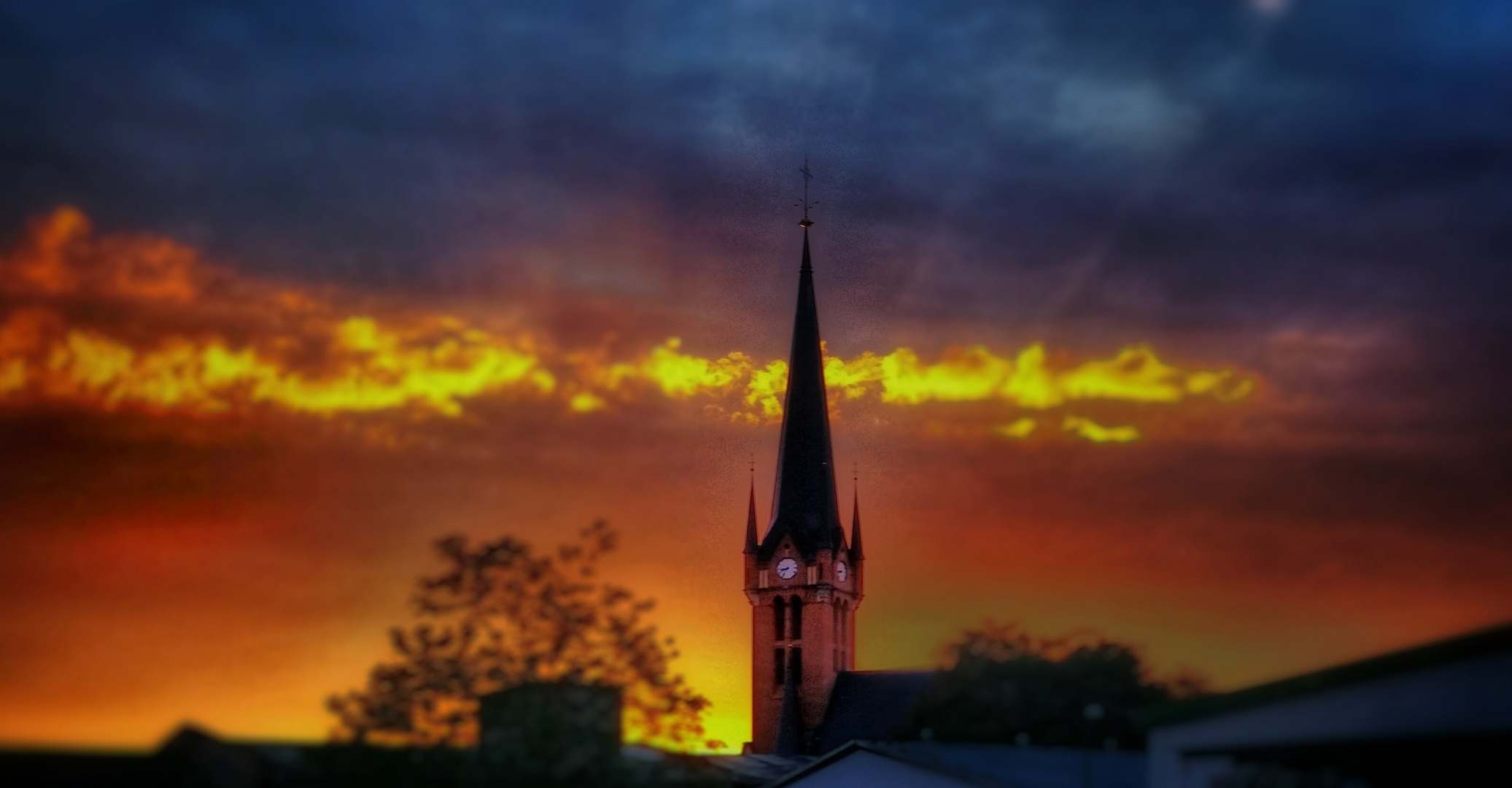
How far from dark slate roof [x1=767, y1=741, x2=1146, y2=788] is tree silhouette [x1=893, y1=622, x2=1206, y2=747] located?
1.11m

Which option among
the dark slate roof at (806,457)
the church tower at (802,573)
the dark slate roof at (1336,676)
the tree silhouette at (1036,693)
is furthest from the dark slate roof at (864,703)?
the dark slate roof at (1336,676)

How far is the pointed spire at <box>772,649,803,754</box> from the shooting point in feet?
259

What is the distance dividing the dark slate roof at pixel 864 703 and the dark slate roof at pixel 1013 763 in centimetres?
2415

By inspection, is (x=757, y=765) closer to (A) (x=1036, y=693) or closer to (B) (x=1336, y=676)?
(A) (x=1036, y=693)

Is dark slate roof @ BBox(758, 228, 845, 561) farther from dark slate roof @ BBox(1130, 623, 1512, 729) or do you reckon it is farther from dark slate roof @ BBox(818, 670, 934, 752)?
dark slate roof @ BBox(1130, 623, 1512, 729)

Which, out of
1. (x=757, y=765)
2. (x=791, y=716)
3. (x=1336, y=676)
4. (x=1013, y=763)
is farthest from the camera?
(x=791, y=716)

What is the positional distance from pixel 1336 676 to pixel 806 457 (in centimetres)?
5348

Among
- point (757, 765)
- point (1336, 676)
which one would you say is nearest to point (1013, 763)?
point (757, 765)

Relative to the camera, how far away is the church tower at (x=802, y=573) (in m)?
80.6

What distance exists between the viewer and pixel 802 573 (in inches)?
3199

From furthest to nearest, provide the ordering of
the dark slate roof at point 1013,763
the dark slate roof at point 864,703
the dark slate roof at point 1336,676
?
1. the dark slate roof at point 864,703
2. the dark slate roof at point 1013,763
3. the dark slate roof at point 1336,676

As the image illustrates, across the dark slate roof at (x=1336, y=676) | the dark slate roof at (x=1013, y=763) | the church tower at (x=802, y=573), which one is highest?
the church tower at (x=802, y=573)

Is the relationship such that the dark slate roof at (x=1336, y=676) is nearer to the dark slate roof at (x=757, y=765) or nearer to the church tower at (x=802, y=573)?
the dark slate roof at (x=757, y=765)

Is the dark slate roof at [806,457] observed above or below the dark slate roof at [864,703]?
above
